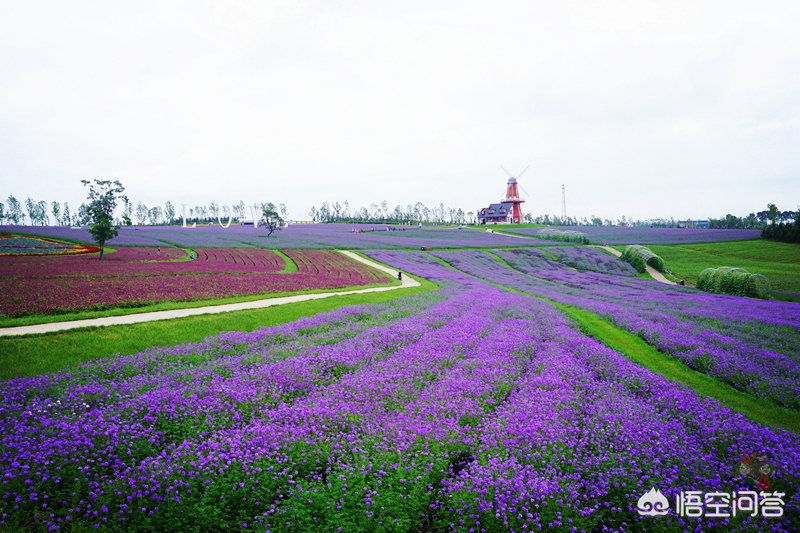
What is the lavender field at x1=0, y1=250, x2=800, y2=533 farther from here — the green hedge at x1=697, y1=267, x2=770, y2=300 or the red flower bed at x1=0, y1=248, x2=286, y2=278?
the green hedge at x1=697, y1=267, x2=770, y2=300

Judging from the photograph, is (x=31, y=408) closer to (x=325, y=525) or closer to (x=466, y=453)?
(x=325, y=525)

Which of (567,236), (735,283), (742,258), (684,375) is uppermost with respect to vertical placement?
(567,236)

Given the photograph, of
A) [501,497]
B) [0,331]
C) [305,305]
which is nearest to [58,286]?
[0,331]

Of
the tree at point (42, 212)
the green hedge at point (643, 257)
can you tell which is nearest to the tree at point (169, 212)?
the tree at point (42, 212)

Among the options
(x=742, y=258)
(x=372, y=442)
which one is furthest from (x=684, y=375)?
(x=742, y=258)

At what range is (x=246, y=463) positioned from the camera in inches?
277

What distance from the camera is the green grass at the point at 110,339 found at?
11.6 meters

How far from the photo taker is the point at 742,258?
1999 inches

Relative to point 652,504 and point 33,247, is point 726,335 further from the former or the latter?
point 33,247

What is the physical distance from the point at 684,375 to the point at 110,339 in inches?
835

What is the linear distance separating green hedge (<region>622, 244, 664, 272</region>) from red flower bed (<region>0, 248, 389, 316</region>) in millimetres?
42904

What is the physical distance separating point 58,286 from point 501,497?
24.2 m

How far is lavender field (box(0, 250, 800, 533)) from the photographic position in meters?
6.07

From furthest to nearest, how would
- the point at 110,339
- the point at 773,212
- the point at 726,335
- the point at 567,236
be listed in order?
the point at 567,236, the point at 773,212, the point at 726,335, the point at 110,339
